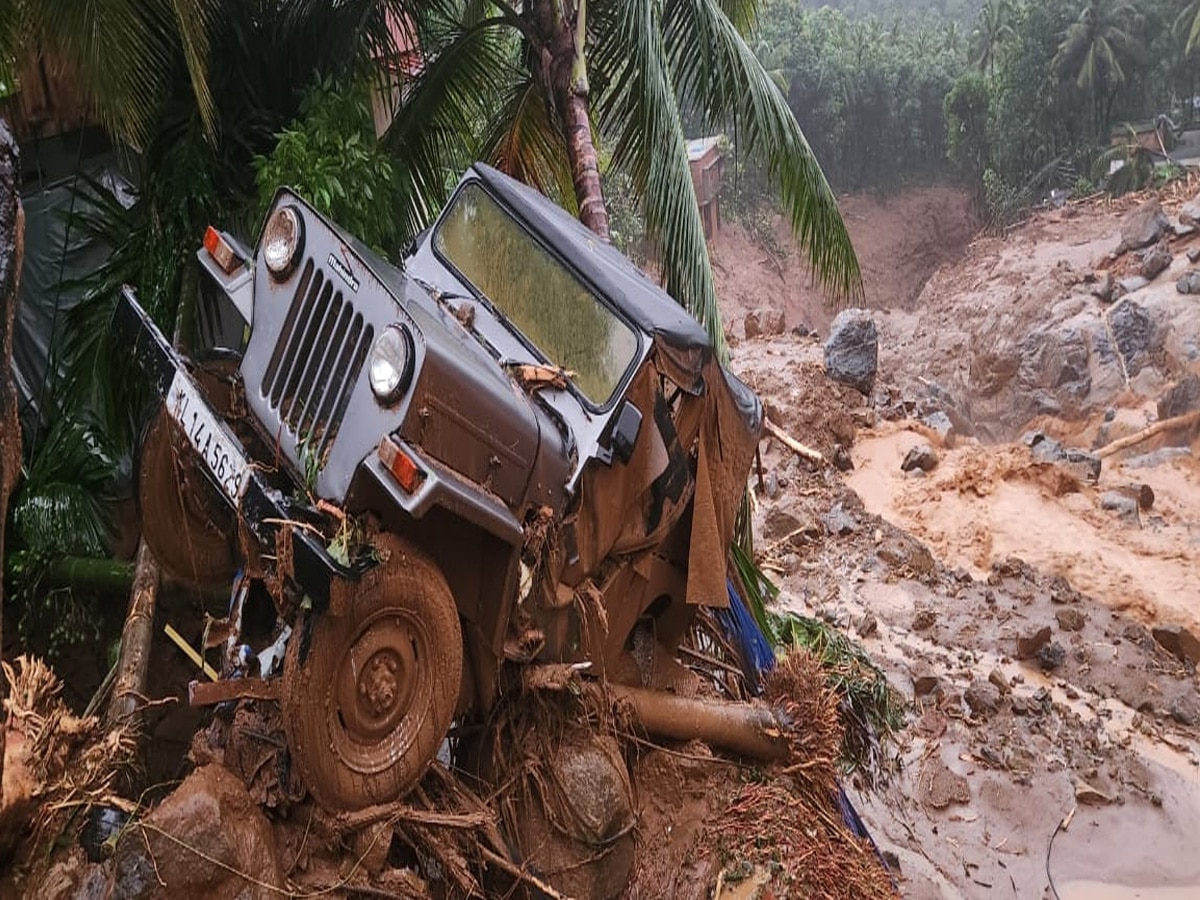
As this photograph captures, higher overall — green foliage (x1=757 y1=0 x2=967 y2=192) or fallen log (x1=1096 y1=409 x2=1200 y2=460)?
green foliage (x1=757 y1=0 x2=967 y2=192)

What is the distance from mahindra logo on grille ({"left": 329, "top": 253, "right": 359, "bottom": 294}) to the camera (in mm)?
3450

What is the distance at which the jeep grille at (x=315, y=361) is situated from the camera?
11.1 ft

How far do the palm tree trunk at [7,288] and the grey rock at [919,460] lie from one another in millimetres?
14793

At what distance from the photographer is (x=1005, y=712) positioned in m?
9.81

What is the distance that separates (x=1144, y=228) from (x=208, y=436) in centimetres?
2368

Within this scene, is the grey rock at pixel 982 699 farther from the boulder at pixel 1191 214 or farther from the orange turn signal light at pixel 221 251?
the boulder at pixel 1191 214

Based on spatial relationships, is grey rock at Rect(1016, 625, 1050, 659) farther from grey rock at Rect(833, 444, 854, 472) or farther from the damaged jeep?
the damaged jeep

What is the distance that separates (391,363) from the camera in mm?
3207

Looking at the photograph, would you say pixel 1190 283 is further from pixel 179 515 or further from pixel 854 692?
pixel 179 515

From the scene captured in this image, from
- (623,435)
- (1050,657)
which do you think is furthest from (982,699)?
(623,435)

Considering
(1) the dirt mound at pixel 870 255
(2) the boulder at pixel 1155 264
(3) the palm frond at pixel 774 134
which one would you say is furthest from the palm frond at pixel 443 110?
(1) the dirt mound at pixel 870 255

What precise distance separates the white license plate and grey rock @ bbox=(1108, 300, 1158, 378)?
1957 centimetres

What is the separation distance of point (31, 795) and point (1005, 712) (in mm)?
8757

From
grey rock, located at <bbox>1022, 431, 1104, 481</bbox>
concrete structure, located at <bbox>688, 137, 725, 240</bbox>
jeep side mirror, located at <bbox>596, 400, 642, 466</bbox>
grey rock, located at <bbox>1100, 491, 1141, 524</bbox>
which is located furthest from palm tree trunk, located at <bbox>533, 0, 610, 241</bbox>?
concrete structure, located at <bbox>688, 137, 725, 240</bbox>
